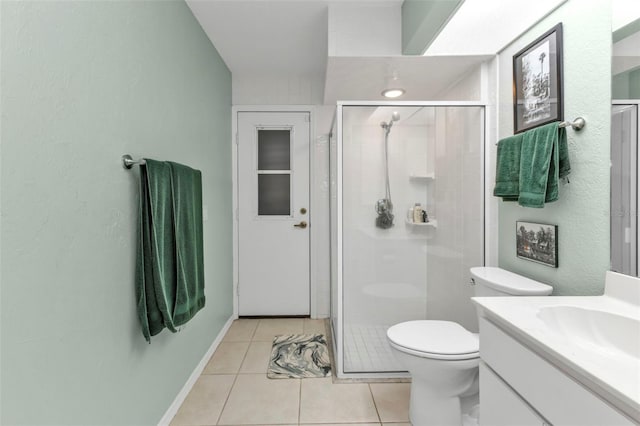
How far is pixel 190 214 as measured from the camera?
1.73 meters

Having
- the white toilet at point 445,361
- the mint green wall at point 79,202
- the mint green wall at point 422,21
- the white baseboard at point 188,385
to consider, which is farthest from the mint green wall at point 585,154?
the white baseboard at point 188,385

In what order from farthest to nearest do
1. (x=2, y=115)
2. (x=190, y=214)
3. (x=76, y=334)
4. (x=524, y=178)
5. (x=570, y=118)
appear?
(x=190, y=214) → (x=524, y=178) → (x=570, y=118) → (x=76, y=334) → (x=2, y=115)

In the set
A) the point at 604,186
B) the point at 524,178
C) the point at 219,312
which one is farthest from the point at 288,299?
the point at 604,186

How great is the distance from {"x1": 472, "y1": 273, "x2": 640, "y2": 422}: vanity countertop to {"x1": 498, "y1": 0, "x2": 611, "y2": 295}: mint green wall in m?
0.17

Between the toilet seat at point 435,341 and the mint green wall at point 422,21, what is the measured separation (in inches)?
62.2

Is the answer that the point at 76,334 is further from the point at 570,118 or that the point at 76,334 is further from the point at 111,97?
the point at 570,118

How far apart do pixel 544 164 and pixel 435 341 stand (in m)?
0.96

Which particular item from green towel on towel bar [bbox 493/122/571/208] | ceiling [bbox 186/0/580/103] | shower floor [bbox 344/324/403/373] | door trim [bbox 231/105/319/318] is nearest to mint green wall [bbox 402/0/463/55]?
ceiling [bbox 186/0/580/103]

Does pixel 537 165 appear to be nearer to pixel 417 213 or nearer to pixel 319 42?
pixel 417 213

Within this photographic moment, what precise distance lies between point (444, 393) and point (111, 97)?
1962 mm

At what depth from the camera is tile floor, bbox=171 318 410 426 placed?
5.66ft

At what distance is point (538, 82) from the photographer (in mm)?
1568

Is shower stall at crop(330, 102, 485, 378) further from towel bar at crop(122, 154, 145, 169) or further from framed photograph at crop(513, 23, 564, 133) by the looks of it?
towel bar at crop(122, 154, 145, 169)

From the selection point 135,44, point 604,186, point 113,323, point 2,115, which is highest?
point 135,44
